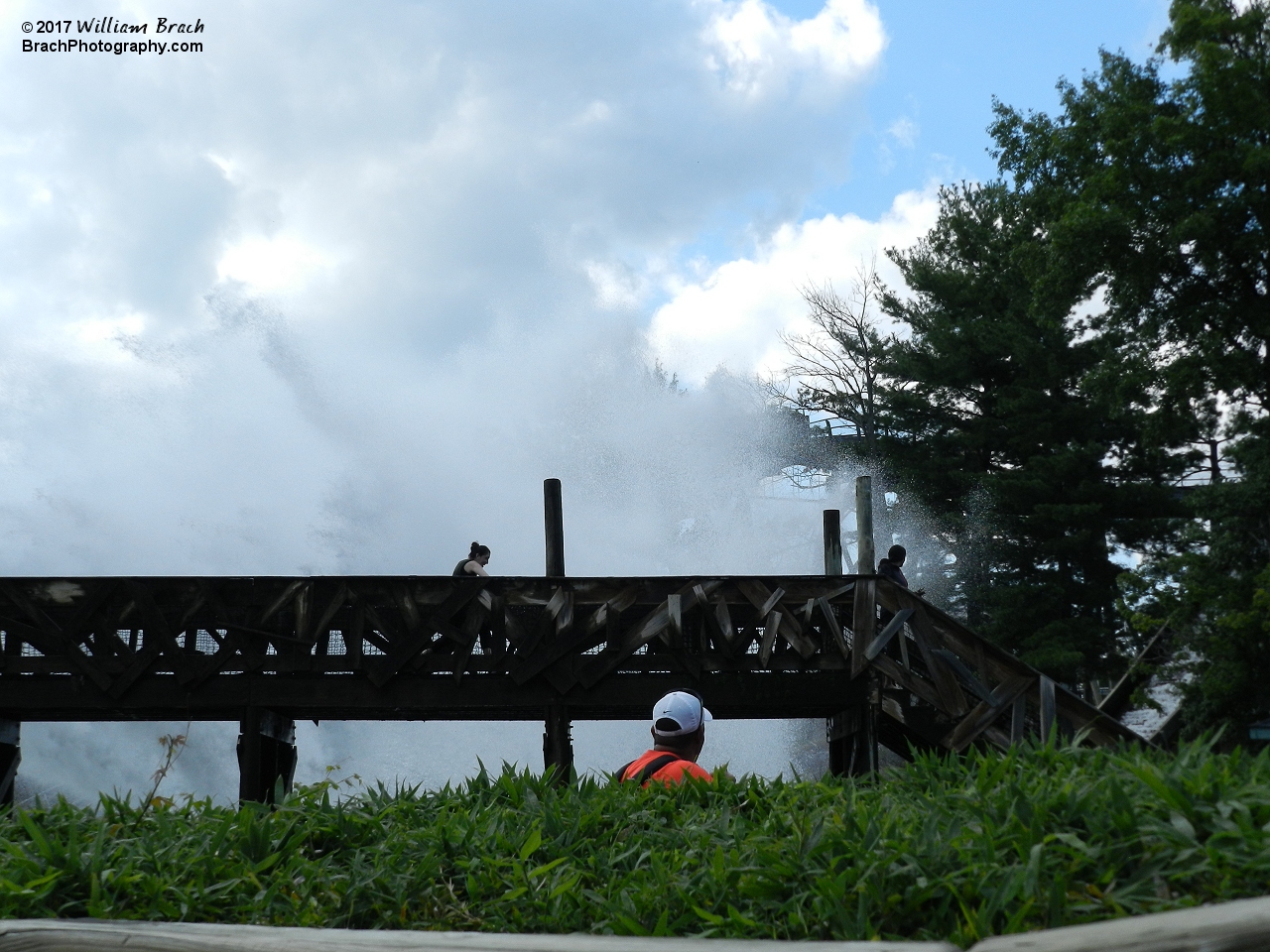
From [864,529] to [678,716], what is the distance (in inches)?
473

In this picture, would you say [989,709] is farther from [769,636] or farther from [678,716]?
[678,716]

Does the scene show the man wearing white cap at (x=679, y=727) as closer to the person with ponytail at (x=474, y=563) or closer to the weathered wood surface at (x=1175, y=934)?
Result: the weathered wood surface at (x=1175, y=934)

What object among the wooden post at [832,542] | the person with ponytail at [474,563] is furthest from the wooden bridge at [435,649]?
the wooden post at [832,542]

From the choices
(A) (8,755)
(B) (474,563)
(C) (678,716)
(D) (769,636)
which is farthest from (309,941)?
(A) (8,755)

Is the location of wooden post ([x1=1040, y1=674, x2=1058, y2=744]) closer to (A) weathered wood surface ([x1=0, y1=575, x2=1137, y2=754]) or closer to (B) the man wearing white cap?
(A) weathered wood surface ([x1=0, y1=575, x2=1137, y2=754])

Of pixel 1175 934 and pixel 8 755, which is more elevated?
pixel 1175 934

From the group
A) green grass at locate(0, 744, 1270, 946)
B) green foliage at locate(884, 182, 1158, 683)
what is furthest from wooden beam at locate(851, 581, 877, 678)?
green foliage at locate(884, 182, 1158, 683)

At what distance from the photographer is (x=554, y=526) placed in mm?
13812

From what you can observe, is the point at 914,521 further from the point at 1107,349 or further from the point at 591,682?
the point at 591,682

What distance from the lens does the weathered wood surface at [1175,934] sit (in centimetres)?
242

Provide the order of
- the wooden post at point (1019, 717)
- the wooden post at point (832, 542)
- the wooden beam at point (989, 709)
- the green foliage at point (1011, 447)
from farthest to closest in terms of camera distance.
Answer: the green foliage at point (1011, 447) → the wooden post at point (832, 542) → the wooden beam at point (989, 709) → the wooden post at point (1019, 717)

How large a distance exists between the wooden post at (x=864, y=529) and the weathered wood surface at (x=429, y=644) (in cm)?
425

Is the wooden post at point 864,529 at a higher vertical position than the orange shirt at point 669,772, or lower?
higher

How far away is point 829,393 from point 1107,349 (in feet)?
47.5
